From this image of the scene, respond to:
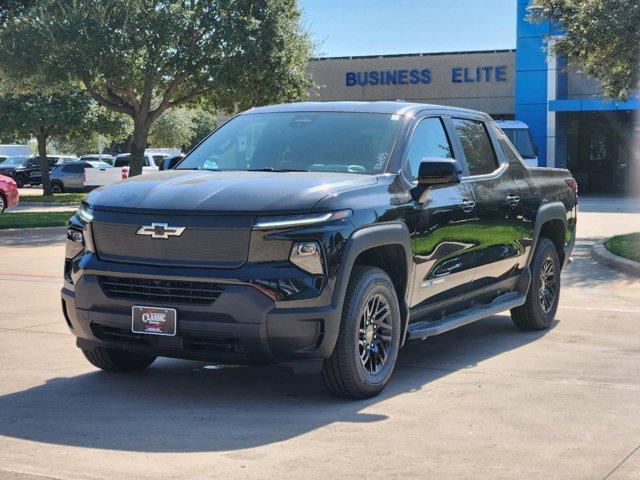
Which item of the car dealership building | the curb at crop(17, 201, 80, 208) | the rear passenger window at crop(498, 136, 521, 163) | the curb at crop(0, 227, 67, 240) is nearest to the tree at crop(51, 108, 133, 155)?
the curb at crop(17, 201, 80, 208)

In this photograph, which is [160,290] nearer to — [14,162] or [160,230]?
[160,230]

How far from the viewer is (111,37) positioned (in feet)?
88.6

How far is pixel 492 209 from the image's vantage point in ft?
25.9

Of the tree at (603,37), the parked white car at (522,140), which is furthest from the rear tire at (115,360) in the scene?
the parked white car at (522,140)

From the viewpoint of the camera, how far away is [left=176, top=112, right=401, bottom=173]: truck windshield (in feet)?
22.6

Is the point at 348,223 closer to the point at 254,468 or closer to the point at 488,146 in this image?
the point at 254,468

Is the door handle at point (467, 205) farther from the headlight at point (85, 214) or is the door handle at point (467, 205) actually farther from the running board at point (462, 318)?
the headlight at point (85, 214)

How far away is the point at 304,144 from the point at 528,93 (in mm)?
34675

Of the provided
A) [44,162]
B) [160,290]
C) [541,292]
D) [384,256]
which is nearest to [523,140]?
[44,162]

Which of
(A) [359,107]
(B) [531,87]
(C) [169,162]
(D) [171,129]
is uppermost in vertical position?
(B) [531,87]

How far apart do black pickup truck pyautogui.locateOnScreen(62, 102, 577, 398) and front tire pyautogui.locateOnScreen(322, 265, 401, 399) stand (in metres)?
0.01

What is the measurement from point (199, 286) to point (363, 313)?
104 cm

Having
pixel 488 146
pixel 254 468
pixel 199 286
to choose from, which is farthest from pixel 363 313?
pixel 488 146

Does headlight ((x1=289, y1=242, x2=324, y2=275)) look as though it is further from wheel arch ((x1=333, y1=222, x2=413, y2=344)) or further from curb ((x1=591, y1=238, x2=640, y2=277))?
curb ((x1=591, y1=238, x2=640, y2=277))
